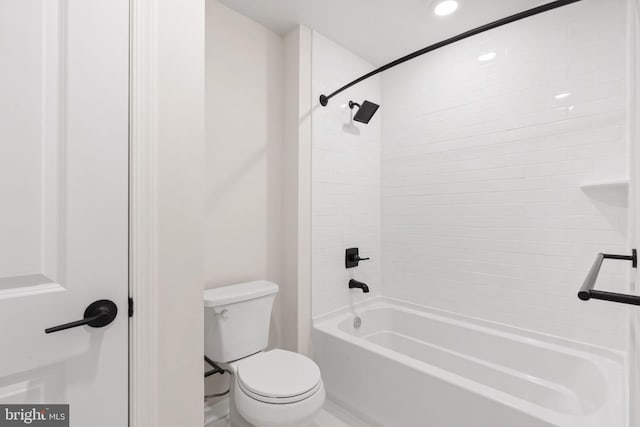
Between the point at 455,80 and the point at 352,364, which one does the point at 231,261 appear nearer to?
the point at 352,364

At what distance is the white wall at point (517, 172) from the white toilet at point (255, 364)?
4.05 feet

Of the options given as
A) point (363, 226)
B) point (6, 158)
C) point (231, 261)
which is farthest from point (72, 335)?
point (363, 226)

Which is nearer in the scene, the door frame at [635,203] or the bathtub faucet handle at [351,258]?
the door frame at [635,203]

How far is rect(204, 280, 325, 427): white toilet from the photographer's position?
1260 mm

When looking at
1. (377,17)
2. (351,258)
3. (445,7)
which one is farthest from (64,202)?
(445,7)

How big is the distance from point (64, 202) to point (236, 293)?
0.97 metres

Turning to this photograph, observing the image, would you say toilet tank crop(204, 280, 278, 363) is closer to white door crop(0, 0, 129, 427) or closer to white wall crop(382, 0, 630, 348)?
white door crop(0, 0, 129, 427)

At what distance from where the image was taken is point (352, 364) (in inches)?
70.1

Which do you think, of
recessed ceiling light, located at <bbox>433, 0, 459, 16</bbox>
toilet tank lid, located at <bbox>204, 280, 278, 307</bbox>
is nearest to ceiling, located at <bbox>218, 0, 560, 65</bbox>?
recessed ceiling light, located at <bbox>433, 0, 459, 16</bbox>

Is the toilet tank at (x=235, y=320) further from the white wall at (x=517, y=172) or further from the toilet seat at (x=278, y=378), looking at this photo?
the white wall at (x=517, y=172)

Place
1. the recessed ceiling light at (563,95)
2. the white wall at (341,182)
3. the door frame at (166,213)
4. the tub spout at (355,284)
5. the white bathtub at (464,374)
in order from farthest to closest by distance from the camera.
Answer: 1. the tub spout at (355,284)
2. the white wall at (341,182)
3. the recessed ceiling light at (563,95)
4. the white bathtub at (464,374)
5. the door frame at (166,213)

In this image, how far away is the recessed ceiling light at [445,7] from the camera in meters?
1.73

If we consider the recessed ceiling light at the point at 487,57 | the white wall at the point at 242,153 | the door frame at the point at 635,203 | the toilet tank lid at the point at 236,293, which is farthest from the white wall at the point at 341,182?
the door frame at the point at 635,203

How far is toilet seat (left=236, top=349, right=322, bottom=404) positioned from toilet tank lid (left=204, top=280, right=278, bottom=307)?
327 mm
